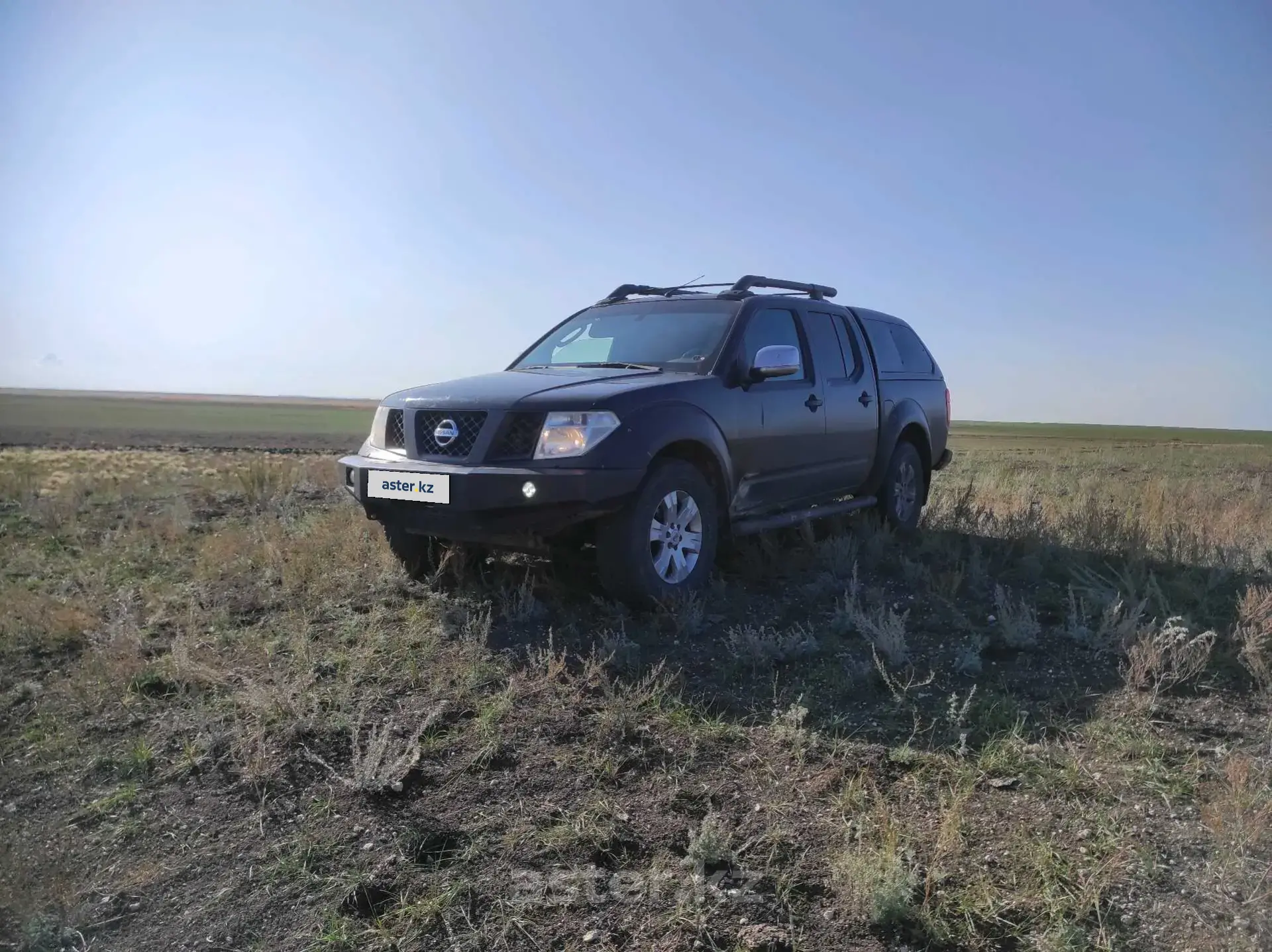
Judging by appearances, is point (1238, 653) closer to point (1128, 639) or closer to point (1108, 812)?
point (1128, 639)

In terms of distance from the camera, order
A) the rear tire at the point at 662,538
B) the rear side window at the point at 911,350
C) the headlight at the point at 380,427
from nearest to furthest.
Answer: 1. the rear tire at the point at 662,538
2. the headlight at the point at 380,427
3. the rear side window at the point at 911,350

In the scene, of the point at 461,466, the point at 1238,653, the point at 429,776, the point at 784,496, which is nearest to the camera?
the point at 429,776

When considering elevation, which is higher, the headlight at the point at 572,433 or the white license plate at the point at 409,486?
the headlight at the point at 572,433

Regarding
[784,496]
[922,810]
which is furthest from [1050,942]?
[784,496]

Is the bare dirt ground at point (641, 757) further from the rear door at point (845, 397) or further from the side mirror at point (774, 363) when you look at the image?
the side mirror at point (774, 363)

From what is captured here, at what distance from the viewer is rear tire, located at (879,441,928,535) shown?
733 cm

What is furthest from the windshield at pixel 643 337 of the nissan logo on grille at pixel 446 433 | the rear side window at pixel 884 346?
the rear side window at pixel 884 346

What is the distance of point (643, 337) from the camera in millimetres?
5852

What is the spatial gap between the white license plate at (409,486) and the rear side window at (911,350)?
489 centimetres

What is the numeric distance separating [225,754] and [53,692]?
143cm

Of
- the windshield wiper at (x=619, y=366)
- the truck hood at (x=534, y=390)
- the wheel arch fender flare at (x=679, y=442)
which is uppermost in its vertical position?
the windshield wiper at (x=619, y=366)

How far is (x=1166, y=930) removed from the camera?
2.19m

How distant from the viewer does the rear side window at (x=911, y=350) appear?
25.6 ft

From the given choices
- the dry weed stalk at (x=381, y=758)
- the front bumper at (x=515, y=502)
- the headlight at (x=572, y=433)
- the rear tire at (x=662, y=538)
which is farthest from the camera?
the rear tire at (x=662, y=538)
